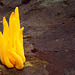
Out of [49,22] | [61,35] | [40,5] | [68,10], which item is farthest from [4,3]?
[61,35]

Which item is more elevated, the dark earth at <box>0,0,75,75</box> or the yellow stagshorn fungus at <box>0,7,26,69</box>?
the yellow stagshorn fungus at <box>0,7,26,69</box>

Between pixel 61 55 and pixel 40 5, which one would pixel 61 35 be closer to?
pixel 61 55

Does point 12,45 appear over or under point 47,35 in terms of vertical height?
over

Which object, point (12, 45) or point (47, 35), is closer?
point (12, 45)

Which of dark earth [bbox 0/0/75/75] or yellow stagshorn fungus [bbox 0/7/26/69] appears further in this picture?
dark earth [bbox 0/0/75/75]
